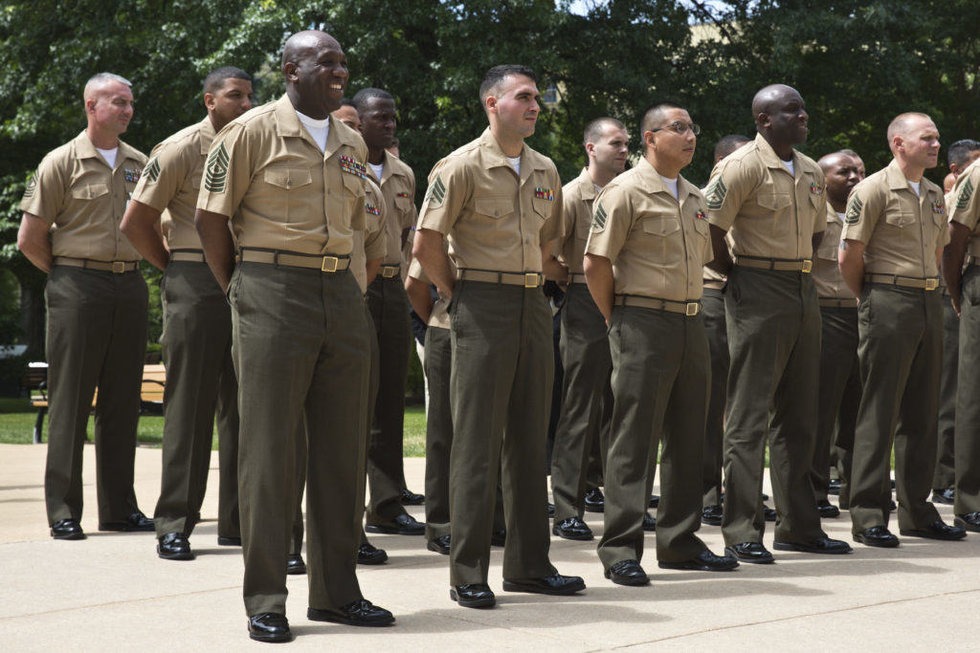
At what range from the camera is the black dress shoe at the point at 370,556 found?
6.30m

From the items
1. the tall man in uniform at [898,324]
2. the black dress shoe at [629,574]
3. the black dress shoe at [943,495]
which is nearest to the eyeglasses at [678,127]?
the tall man in uniform at [898,324]

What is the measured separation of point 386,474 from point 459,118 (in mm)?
13898

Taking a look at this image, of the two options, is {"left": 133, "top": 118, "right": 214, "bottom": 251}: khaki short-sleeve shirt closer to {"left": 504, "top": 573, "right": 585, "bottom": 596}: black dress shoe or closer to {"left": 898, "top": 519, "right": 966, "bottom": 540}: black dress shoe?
{"left": 504, "top": 573, "right": 585, "bottom": 596}: black dress shoe

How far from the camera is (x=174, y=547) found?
20.6ft

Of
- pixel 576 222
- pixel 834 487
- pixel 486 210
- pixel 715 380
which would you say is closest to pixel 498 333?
pixel 486 210

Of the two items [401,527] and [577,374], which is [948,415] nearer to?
[577,374]

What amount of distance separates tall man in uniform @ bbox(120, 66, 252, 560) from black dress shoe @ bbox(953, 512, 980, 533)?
4408 millimetres

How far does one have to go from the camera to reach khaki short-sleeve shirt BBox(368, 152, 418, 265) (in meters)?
7.36

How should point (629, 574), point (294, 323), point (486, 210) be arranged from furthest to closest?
point (629, 574), point (486, 210), point (294, 323)

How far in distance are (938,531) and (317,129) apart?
4.51 metres

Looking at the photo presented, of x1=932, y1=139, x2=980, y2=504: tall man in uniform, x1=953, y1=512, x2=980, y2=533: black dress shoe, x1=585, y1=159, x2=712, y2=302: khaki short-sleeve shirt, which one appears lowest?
x1=953, y1=512, x2=980, y2=533: black dress shoe

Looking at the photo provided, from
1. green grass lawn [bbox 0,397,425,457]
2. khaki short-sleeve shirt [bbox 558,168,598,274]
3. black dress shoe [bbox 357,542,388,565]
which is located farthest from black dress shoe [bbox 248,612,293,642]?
green grass lawn [bbox 0,397,425,457]

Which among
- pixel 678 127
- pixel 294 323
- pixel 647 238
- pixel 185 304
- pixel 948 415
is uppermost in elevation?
pixel 678 127

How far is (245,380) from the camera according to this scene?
472cm
